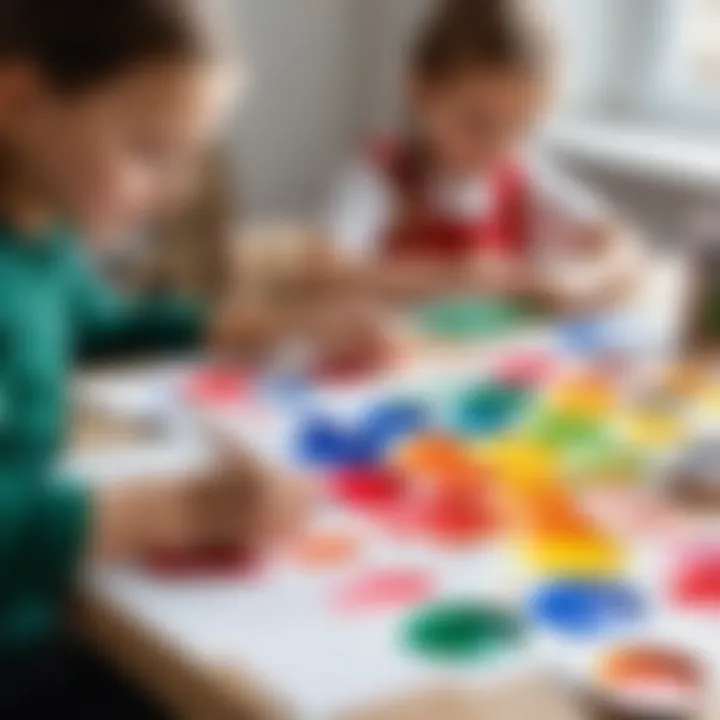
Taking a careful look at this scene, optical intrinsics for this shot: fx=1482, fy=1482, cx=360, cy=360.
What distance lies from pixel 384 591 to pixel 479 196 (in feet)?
2.91

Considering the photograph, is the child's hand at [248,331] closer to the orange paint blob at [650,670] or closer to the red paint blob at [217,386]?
the red paint blob at [217,386]

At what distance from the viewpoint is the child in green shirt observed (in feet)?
2.84

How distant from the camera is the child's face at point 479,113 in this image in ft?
4.83

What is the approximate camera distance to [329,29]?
2160mm

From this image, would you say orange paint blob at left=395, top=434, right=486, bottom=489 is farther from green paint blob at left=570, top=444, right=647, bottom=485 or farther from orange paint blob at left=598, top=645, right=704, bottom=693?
orange paint blob at left=598, top=645, right=704, bottom=693

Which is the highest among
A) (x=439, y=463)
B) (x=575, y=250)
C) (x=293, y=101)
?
(x=293, y=101)

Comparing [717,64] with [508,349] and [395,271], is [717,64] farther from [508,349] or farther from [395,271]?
[508,349]

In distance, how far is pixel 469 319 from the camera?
4.47 feet

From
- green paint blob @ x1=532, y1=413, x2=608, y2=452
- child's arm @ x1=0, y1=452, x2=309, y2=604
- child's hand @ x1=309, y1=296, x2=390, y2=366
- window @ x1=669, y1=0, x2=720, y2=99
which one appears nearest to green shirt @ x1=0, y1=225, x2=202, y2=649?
child's arm @ x1=0, y1=452, x2=309, y2=604

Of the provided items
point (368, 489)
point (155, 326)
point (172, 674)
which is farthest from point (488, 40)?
point (172, 674)

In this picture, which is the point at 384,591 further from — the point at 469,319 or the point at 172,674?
the point at 469,319

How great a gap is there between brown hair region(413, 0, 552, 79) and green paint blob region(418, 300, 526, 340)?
25 cm

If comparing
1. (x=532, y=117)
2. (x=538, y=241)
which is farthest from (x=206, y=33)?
(x=538, y=241)

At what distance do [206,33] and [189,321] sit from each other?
1.18ft
